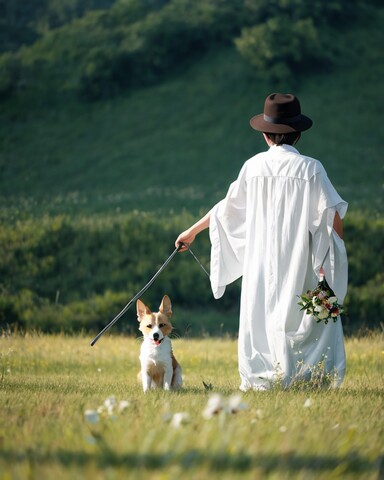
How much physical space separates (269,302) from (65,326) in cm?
802

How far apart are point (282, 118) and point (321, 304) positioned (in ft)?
5.21

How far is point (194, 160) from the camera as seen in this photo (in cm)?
2530

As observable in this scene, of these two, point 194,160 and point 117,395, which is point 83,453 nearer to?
point 117,395

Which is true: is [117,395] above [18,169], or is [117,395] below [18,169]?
above

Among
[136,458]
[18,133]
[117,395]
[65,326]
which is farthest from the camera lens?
[18,133]

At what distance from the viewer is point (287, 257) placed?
708 cm

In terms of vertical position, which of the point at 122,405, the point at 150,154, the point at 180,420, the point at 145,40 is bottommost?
the point at 150,154

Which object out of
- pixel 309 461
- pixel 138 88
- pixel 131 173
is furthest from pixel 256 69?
pixel 309 461

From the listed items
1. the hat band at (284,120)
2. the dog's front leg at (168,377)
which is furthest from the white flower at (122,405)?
the hat band at (284,120)

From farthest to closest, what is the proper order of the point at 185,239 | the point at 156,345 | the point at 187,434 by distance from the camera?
1. the point at 185,239
2. the point at 156,345
3. the point at 187,434

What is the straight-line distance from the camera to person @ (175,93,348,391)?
23.0 ft

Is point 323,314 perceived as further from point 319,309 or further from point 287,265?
point 287,265

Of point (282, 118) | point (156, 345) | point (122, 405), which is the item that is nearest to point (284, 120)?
point (282, 118)

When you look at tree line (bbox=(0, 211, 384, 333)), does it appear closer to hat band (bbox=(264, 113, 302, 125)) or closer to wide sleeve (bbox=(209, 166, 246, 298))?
wide sleeve (bbox=(209, 166, 246, 298))
